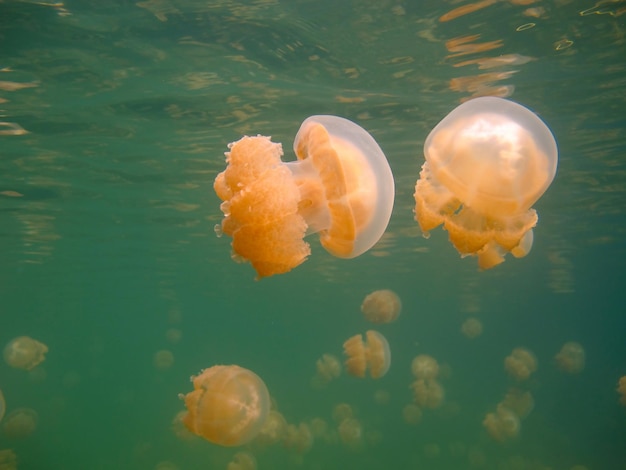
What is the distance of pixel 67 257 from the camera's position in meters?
19.8

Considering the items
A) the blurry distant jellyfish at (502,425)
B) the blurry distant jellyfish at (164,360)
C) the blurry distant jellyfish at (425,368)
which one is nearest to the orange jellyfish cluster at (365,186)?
the blurry distant jellyfish at (425,368)

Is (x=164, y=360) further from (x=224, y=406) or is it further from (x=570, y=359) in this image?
(x=224, y=406)

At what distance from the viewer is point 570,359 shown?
14242mm

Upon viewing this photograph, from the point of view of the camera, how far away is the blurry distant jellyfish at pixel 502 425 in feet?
39.5

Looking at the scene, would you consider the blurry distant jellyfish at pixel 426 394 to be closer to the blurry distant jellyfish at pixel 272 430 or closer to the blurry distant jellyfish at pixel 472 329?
the blurry distant jellyfish at pixel 272 430

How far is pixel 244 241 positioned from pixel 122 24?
15.1 feet

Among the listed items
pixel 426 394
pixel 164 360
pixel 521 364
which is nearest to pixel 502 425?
pixel 426 394

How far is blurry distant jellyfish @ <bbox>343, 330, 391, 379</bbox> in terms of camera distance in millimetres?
8609

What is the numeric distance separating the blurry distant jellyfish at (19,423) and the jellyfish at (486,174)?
12.9m

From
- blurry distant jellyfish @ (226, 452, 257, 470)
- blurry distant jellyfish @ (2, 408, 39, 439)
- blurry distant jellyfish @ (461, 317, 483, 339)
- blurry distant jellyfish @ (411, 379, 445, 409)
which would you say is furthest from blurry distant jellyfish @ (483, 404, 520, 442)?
blurry distant jellyfish @ (2, 408, 39, 439)

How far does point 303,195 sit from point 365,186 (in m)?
0.32

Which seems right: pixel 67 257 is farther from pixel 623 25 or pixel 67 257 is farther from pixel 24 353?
pixel 623 25

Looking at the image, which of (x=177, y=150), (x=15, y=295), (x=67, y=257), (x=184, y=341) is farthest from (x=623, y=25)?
(x=184, y=341)

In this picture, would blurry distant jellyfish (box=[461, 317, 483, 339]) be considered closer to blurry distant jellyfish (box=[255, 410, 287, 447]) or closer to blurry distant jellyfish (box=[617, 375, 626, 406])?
blurry distant jellyfish (box=[617, 375, 626, 406])
